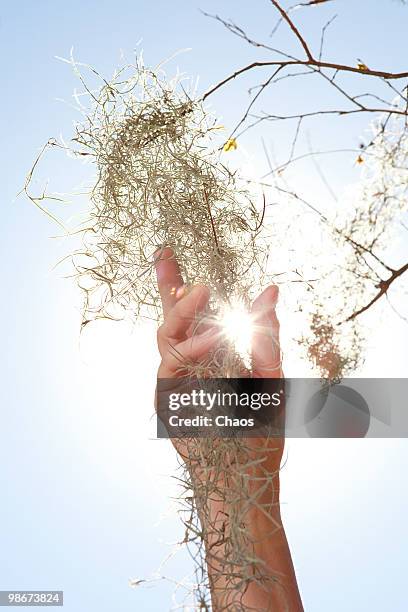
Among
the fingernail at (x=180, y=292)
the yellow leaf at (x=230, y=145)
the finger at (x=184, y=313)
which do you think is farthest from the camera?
the yellow leaf at (x=230, y=145)

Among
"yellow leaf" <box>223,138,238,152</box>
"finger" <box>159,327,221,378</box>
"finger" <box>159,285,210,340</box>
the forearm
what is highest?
"yellow leaf" <box>223,138,238,152</box>

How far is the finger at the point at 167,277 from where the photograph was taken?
49.7 inches

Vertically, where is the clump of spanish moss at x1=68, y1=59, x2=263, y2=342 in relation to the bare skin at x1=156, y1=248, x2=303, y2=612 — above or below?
above

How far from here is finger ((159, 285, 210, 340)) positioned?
112cm

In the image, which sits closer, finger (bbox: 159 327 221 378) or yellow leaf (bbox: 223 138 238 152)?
finger (bbox: 159 327 221 378)

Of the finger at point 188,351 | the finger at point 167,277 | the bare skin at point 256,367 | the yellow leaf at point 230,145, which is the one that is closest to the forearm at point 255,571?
the bare skin at point 256,367

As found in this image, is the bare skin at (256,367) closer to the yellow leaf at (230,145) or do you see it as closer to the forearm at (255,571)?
the forearm at (255,571)

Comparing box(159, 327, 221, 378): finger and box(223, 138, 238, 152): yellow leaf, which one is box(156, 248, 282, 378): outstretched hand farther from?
box(223, 138, 238, 152): yellow leaf

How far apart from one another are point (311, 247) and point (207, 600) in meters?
1.45

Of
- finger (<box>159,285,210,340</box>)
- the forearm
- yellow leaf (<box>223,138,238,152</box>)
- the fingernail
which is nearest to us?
the forearm

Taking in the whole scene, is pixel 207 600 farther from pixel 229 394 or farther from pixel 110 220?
pixel 110 220

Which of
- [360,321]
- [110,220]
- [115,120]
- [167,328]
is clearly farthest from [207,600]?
[360,321]

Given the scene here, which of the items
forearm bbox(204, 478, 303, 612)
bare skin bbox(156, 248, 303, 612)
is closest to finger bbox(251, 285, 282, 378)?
bare skin bbox(156, 248, 303, 612)

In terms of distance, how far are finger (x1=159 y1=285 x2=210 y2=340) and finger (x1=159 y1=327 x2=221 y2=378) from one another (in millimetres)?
20
